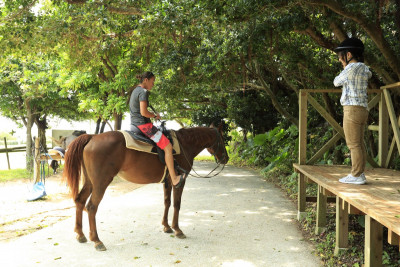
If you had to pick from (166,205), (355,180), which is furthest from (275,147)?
(355,180)

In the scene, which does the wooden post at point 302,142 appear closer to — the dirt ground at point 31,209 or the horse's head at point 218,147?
the horse's head at point 218,147

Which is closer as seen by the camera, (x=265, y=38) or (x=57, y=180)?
(x=265, y=38)

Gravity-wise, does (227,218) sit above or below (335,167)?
below

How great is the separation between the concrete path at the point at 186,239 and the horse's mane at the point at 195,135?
5.51 ft

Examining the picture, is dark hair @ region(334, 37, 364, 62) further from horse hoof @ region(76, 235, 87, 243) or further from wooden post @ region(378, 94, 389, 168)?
horse hoof @ region(76, 235, 87, 243)

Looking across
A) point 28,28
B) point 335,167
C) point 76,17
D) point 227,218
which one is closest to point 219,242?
point 227,218

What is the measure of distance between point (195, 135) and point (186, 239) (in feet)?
6.42

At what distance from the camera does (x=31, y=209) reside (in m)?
8.38

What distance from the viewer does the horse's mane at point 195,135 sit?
6.34 m

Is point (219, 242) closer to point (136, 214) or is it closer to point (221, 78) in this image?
point (136, 214)

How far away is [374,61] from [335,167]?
7.95 ft

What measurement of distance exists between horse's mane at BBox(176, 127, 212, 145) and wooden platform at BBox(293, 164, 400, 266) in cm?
194

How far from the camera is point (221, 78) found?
33.1ft

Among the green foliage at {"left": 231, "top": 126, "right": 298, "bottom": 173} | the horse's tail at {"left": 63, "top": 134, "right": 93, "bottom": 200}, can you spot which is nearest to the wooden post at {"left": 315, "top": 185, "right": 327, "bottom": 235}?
the horse's tail at {"left": 63, "top": 134, "right": 93, "bottom": 200}
